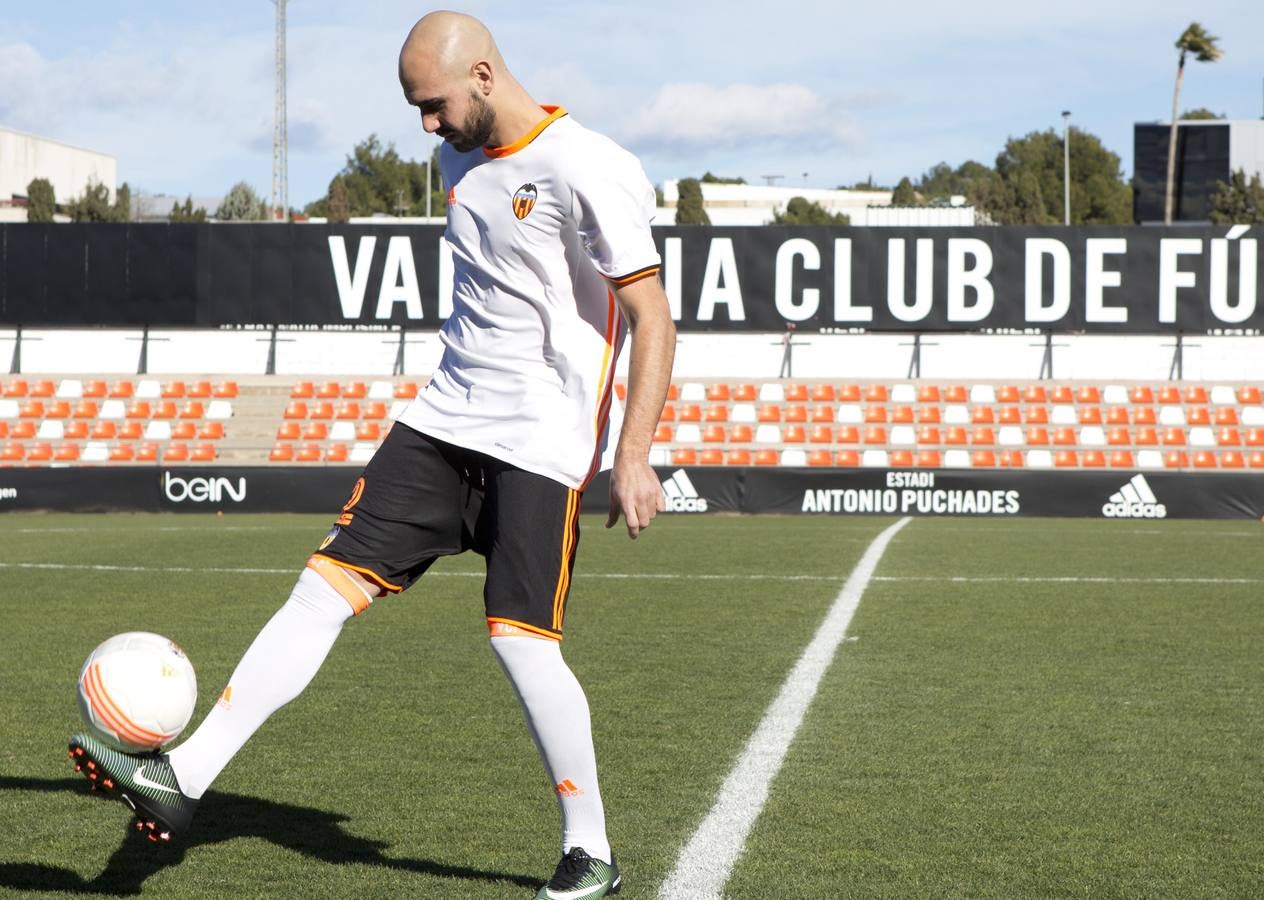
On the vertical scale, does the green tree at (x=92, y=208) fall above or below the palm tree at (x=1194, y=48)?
below

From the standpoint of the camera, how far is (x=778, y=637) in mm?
7855

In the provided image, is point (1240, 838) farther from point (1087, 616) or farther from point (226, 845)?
point (1087, 616)

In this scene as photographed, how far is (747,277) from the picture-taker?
2541 centimetres

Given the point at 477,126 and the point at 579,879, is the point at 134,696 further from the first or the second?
the point at 477,126

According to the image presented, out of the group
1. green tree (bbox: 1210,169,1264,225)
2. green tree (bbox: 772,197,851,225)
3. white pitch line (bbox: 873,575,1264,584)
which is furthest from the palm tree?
white pitch line (bbox: 873,575,1264,584)

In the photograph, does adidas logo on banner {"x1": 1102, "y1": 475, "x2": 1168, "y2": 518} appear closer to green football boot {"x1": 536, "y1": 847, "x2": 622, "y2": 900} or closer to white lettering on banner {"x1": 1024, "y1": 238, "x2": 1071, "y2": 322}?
white lettering on banner {"x1": 1024, "y1": 238, "x2": 1071, "y2": 322}

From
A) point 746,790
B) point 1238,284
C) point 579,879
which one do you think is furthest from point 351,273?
point 579,879

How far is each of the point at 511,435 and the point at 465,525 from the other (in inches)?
10.9

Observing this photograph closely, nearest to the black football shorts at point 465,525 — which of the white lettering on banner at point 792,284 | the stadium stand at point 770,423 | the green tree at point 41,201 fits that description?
the stadium stand at point 770,423

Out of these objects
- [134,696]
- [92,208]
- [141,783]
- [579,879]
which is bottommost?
[579,879]

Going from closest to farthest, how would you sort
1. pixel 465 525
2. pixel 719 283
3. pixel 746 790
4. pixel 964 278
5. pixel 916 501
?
pixel 465 525 < pixel 746 790 < pixel 916 501 < pixel 964 278 < pixel 719 283

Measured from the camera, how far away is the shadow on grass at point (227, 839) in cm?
353

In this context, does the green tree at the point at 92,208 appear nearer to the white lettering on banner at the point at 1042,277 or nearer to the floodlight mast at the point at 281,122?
the floodlight mast at the point at 281,122

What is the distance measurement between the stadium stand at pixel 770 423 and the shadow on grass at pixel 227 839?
18.9m
